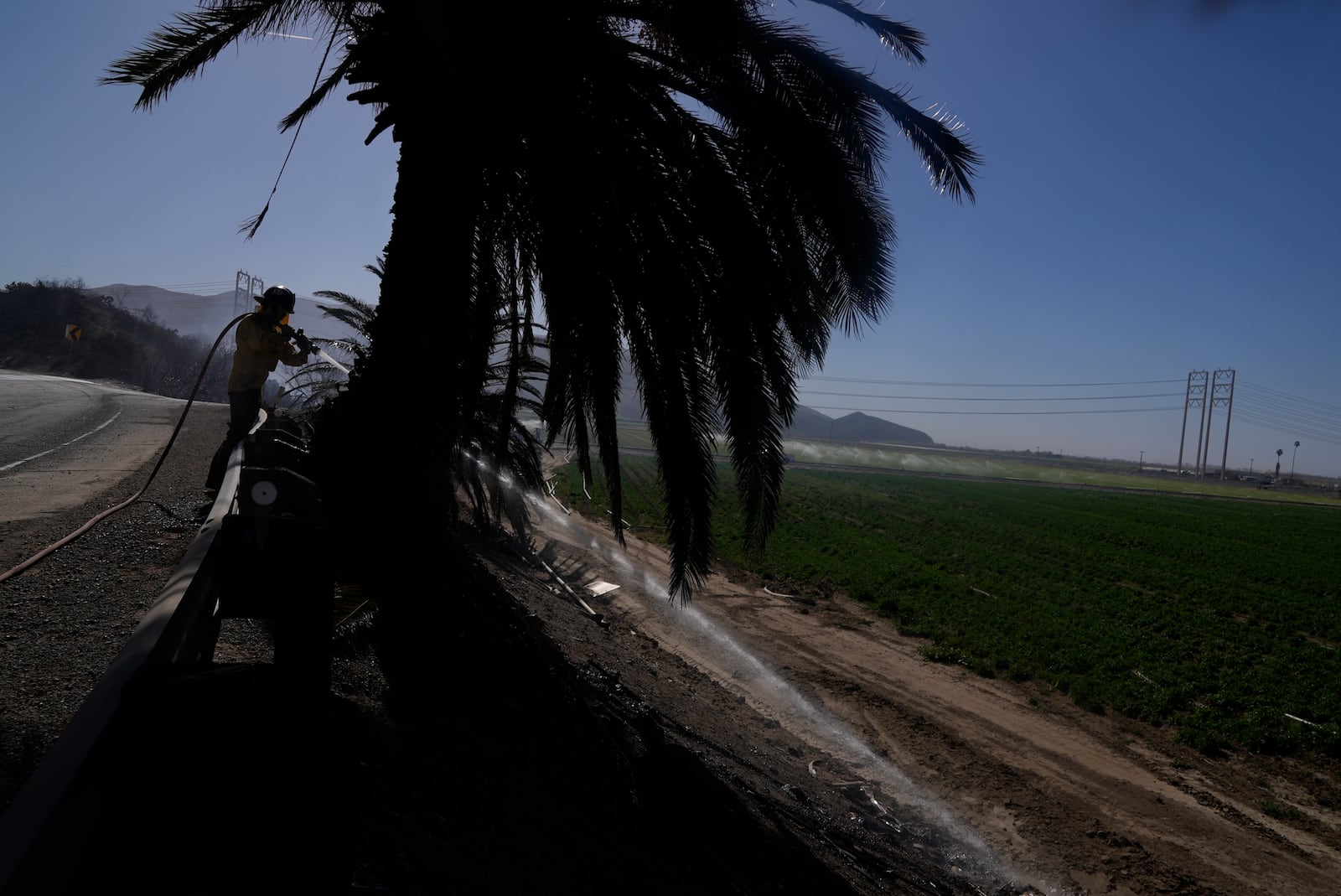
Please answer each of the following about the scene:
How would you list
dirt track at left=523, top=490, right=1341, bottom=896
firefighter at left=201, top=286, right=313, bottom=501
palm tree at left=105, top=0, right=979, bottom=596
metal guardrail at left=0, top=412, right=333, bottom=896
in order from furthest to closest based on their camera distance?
dirt track at left=523, top=490, right=1341, bottom=896
firefighter at left=201, top=286, right=313, bottom=501
palm tree at left=105, top=0, right=979, bottom=596
metal guardrail at left=0, top=412, right=333, bottom=896

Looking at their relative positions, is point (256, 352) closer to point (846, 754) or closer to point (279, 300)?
point (279, 300)

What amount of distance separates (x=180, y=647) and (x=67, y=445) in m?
10.9

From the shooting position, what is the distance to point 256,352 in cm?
665

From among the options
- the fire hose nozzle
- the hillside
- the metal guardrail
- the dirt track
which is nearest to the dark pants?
the fire hose nozzle

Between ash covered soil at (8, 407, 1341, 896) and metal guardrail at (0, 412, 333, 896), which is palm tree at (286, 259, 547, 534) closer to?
ash covered soil at (8, 407, 1341, 896)

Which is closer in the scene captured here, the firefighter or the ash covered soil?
the ash covered soil

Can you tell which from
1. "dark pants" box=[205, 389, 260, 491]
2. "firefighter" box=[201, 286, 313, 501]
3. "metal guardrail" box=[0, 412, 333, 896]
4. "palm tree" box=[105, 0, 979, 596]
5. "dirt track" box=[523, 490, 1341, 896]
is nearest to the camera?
"metal guardrail" box=[0, 412, 333, 896]

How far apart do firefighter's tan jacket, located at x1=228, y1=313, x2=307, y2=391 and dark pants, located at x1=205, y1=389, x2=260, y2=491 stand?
69mm

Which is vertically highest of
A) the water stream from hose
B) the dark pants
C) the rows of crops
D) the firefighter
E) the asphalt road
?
the firefighter

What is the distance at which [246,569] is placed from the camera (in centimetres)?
259

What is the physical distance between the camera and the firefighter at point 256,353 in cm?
656

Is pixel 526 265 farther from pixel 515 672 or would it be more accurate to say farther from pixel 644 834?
pixel 644 834

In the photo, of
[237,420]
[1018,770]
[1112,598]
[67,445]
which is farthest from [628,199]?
[1112,598]

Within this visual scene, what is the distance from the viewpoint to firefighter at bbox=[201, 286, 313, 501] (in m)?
6.56
